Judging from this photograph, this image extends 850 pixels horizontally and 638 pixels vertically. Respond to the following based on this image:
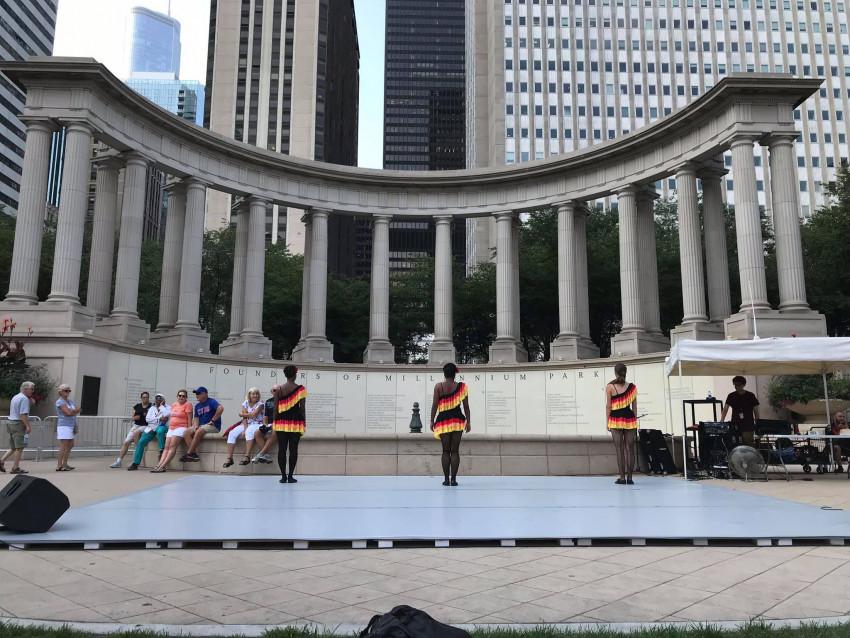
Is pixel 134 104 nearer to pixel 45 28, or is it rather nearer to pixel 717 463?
pixel 717 463

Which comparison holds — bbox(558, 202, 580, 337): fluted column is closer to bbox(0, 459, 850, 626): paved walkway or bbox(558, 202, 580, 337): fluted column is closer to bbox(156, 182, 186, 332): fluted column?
bbox(156, 182, 186, 332): fluted column

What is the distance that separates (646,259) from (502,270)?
7746mm

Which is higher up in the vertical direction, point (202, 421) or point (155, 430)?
point (202, 421)

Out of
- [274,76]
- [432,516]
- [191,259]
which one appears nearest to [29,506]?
[432,516]

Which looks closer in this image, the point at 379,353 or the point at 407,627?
the point at 407,627

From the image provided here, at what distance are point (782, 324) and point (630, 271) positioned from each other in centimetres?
803

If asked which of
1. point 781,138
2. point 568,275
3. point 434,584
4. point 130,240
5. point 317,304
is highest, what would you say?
point 781,138

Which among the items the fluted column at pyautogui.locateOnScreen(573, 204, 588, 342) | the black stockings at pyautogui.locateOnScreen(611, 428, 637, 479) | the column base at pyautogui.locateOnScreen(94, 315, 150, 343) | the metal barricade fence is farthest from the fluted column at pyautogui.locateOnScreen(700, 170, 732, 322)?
the column base at pyautogui.locateOnScreen(94, 315, 150, 343)

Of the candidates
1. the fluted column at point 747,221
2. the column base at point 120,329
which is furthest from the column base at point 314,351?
the fluted column at point 747,221

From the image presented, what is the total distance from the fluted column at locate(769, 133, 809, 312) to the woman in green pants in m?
24.3

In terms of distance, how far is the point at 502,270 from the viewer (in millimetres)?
38188

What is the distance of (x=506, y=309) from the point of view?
37.8 metres

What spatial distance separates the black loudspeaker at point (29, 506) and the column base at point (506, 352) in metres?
29.9

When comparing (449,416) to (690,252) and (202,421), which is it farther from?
(690,252)
